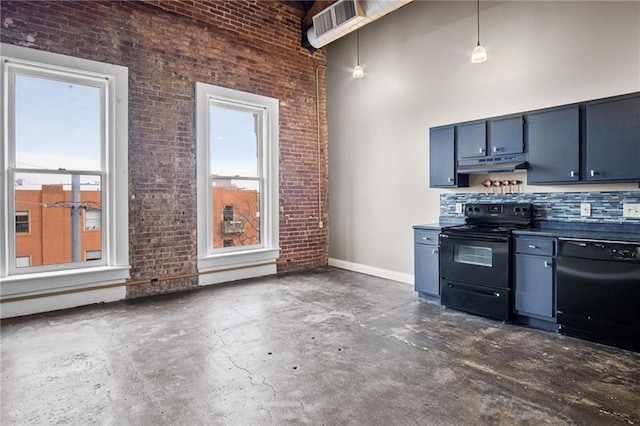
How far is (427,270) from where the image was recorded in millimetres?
4516

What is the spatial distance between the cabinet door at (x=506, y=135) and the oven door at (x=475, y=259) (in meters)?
1.01

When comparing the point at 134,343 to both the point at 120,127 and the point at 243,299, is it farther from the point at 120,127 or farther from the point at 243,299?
the point at 120,127

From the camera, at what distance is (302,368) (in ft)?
9.15

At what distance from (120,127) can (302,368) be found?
3.71 meters

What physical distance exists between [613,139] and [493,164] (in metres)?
1.07

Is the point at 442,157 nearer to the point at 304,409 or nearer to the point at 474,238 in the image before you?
the point at 474,238

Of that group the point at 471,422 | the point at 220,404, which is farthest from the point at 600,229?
the point at 220,404

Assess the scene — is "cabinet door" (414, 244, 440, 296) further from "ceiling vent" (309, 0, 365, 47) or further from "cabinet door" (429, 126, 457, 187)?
"ceiling vent" (309, 0, 365, 47)

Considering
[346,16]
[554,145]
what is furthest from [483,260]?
[346,16]

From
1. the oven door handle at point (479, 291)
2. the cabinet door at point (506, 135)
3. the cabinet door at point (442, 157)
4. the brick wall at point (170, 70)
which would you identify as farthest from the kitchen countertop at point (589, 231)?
the brick wall at point (170, 70)

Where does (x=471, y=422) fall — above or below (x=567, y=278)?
below

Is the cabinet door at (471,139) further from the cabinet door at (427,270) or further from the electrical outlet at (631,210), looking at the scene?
the electrical outlet at (631,210)

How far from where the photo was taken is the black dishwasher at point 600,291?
9.80 feet

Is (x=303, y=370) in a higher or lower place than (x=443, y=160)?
lower
